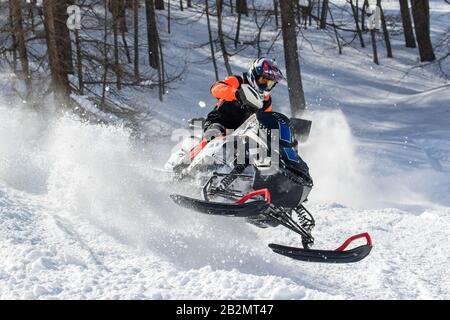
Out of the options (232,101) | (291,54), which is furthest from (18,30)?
(232,101)

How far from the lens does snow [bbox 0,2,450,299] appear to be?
16.1ft

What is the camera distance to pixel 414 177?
41.9 feet

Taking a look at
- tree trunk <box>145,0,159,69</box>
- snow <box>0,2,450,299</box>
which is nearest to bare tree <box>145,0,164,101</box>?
tree trunk <box>145,0,159,69</box>

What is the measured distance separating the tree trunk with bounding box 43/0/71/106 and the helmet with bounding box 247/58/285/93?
7846 millimetres

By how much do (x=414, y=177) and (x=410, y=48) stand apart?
1545 cm

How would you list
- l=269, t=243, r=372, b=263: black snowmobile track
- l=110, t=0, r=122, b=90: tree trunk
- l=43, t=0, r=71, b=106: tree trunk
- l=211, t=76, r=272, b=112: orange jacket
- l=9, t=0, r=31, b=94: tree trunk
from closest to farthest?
l=269, t=243, r=372, b=263: black snowmobile track
l=211, t=76, r=272, b=112: orange jacket
l=43, t=0, r=71, b=106: tree trunk
l=9, t=0, r=31, b=94: tree trunk
l=110, t=0, r=122, b=90: tree trunk

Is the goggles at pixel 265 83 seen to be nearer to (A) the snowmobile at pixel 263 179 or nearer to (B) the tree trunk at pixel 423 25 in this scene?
(A) the snowmobile at pixel 263 179

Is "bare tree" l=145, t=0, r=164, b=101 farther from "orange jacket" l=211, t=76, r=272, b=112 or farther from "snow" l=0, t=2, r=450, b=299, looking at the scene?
"orange jacket" l=211, t=76, r=272, b=112

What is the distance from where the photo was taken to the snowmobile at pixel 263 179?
242 inches

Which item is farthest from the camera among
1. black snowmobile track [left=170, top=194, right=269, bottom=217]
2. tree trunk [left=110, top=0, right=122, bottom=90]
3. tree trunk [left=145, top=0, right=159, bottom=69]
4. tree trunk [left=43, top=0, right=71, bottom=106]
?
tree trunk [left=145, top=0, right=159, bottom=69]

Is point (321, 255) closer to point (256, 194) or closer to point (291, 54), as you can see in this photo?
point (256, 194)

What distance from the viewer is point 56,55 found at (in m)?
13.6

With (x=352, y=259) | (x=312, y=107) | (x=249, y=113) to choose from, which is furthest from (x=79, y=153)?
(x=312, y=107)

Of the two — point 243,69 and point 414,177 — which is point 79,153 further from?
point 243,69
